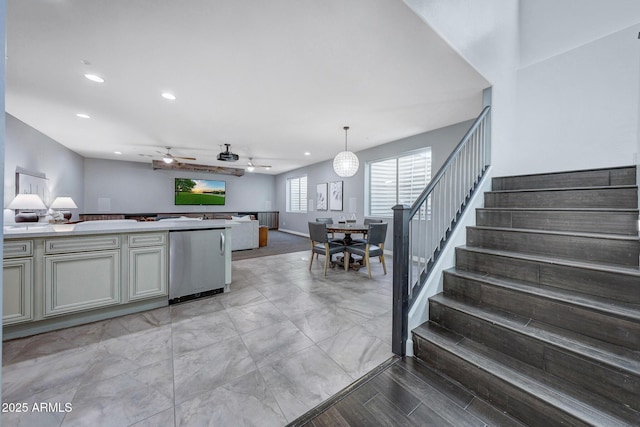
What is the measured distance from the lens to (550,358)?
1416 millimetres

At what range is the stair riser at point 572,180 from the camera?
7.14 feet

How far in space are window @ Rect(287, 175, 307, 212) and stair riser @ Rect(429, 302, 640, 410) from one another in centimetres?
723

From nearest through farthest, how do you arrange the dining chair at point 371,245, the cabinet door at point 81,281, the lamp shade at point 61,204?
the cabinet door at point 81,281
the dining chair at point 371,245
the lamp shade at point 61,204

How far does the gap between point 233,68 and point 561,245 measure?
3342 millimetres

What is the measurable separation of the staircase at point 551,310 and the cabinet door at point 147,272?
2.60 m

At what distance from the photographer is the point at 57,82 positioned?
9.48 ft

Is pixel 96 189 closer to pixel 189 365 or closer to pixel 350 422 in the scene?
pixel 189 365

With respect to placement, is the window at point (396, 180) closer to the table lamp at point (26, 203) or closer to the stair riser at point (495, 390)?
the stair riser at point (495, 390)

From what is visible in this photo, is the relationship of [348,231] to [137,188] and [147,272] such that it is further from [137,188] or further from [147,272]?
[137,188]

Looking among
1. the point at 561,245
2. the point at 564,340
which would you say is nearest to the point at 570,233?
the point at 561,245

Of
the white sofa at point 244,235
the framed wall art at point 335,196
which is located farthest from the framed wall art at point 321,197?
the white sofa at point 244,235

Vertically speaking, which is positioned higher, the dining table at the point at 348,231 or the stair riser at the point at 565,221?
the stair riser at the point at 565,221

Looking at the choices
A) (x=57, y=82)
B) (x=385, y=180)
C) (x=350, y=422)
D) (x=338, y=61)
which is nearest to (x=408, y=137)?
(x=385, y=180)

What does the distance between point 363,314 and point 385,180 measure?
376 cm
